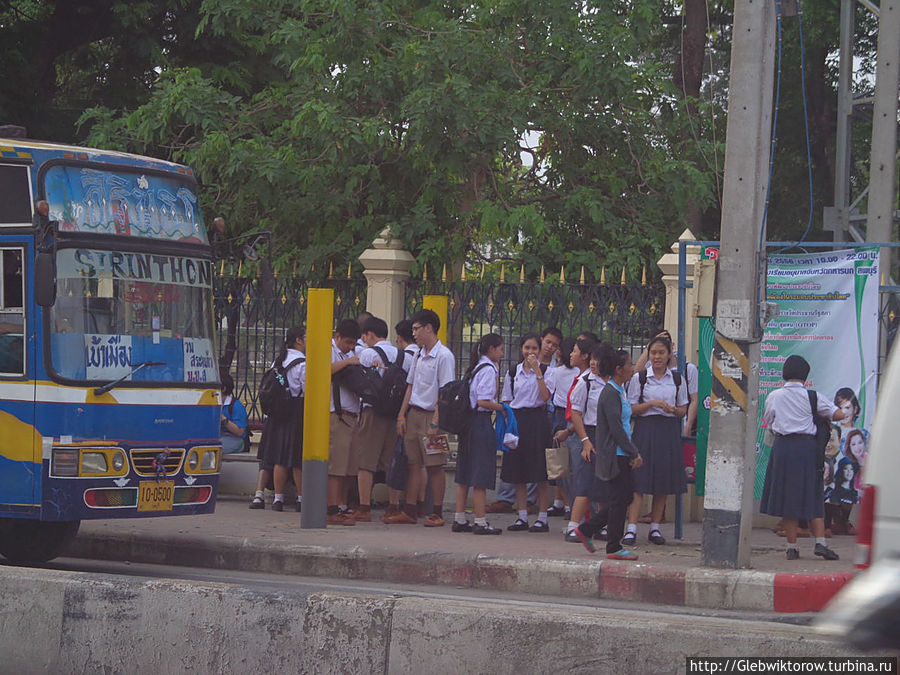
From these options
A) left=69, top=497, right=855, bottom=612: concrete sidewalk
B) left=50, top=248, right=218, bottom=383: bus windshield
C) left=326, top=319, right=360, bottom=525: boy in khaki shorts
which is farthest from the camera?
left=326, top=319, right=360, bottom=525: boy in khaki shorts

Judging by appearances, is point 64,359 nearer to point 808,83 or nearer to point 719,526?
point 719,526

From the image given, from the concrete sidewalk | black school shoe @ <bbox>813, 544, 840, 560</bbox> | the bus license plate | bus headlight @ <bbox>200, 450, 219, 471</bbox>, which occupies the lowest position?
the concrete sidewalk

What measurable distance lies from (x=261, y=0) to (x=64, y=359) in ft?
26.7

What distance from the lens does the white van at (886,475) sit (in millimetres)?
4160

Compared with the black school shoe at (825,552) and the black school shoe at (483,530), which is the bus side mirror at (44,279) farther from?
the black school shoe at (825,552)

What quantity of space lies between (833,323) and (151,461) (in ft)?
18.6

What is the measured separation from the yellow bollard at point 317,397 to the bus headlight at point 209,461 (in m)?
1.60

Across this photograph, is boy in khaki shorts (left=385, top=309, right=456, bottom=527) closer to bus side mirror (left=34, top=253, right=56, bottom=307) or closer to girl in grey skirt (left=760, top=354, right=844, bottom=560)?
girl in grey skirt (left=760, top=354, right=844, bottom=560)

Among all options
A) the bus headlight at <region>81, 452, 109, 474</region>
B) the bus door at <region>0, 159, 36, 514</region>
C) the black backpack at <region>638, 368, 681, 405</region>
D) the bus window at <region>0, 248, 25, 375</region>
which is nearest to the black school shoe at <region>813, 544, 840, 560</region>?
the black backpack at <region>638, 368, 681, 405</region>

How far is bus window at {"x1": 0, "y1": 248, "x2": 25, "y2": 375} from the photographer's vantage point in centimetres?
873

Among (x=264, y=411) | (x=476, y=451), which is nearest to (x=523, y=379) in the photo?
(x=476, y=451)

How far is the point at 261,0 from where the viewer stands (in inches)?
619

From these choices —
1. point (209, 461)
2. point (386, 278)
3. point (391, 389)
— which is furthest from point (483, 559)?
point (386, 278)

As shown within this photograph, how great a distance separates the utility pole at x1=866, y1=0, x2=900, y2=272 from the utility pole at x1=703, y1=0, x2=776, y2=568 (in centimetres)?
590
